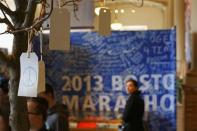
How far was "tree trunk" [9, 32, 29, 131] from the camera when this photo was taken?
1384 millimetres

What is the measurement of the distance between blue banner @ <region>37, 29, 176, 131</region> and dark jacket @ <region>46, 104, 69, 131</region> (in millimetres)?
2843

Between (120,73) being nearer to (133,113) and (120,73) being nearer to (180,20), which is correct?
(133,113)

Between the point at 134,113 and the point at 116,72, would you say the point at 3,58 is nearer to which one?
the point at 134,113

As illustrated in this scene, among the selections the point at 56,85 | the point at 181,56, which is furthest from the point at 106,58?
the point at 181,56

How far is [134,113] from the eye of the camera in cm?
552

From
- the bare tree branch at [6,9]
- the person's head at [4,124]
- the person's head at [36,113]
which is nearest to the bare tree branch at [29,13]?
the bare tree branch at [6,9]

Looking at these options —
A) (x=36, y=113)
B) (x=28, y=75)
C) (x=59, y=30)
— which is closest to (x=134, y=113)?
(x=36, y=113)

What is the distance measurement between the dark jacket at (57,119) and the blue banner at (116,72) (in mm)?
2843

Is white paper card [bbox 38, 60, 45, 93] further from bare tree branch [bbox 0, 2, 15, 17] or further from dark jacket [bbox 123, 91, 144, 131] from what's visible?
dark jacket [bbox 123, 91, 144, 131]

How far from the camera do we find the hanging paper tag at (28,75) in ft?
4.38

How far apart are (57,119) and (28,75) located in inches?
75.7

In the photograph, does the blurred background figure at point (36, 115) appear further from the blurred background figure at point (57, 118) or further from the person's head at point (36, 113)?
the blurred background figure at point (57, 118)

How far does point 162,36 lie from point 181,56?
4435mm

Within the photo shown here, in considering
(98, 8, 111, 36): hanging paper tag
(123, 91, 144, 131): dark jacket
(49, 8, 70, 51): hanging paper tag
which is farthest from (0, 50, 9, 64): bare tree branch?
(123, 91, 144, 131): dark jacket
